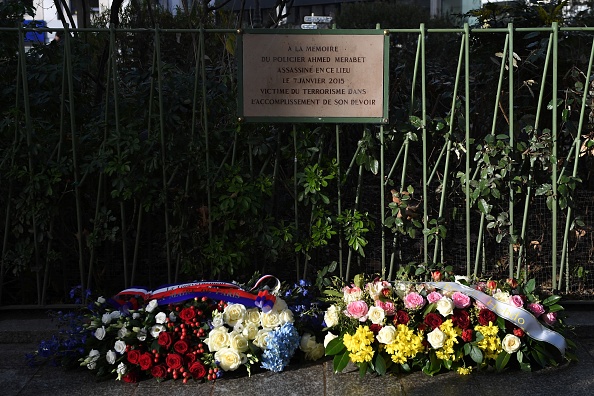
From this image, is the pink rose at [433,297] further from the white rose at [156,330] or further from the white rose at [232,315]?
the white rose at [156,330]

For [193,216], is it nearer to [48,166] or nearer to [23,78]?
[48,166]

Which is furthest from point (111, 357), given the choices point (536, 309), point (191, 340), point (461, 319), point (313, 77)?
point (536, 309)

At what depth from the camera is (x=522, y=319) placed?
4629mm

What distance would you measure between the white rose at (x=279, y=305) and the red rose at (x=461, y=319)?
0.95 metres

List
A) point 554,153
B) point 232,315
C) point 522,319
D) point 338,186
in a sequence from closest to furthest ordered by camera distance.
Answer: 1. point 522,319
2. point 232,315
3. point 554,153
4. point 338,186

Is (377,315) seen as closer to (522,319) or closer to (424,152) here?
(522,319)

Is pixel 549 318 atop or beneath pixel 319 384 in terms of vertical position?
atop

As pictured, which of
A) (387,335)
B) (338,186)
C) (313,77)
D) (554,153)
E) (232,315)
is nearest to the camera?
(387,335)

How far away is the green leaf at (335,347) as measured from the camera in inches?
183

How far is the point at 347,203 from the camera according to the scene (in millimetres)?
5598

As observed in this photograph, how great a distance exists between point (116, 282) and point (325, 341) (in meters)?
Answer: 1.64

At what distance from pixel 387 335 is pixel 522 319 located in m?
0.75

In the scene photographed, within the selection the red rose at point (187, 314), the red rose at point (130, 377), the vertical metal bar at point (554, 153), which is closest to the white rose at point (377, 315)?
the red rose at point (187, 314)

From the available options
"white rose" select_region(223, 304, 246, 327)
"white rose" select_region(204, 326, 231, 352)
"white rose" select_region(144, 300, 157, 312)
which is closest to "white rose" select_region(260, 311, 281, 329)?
"white rose" select_region(223, 304, 246, 327)
